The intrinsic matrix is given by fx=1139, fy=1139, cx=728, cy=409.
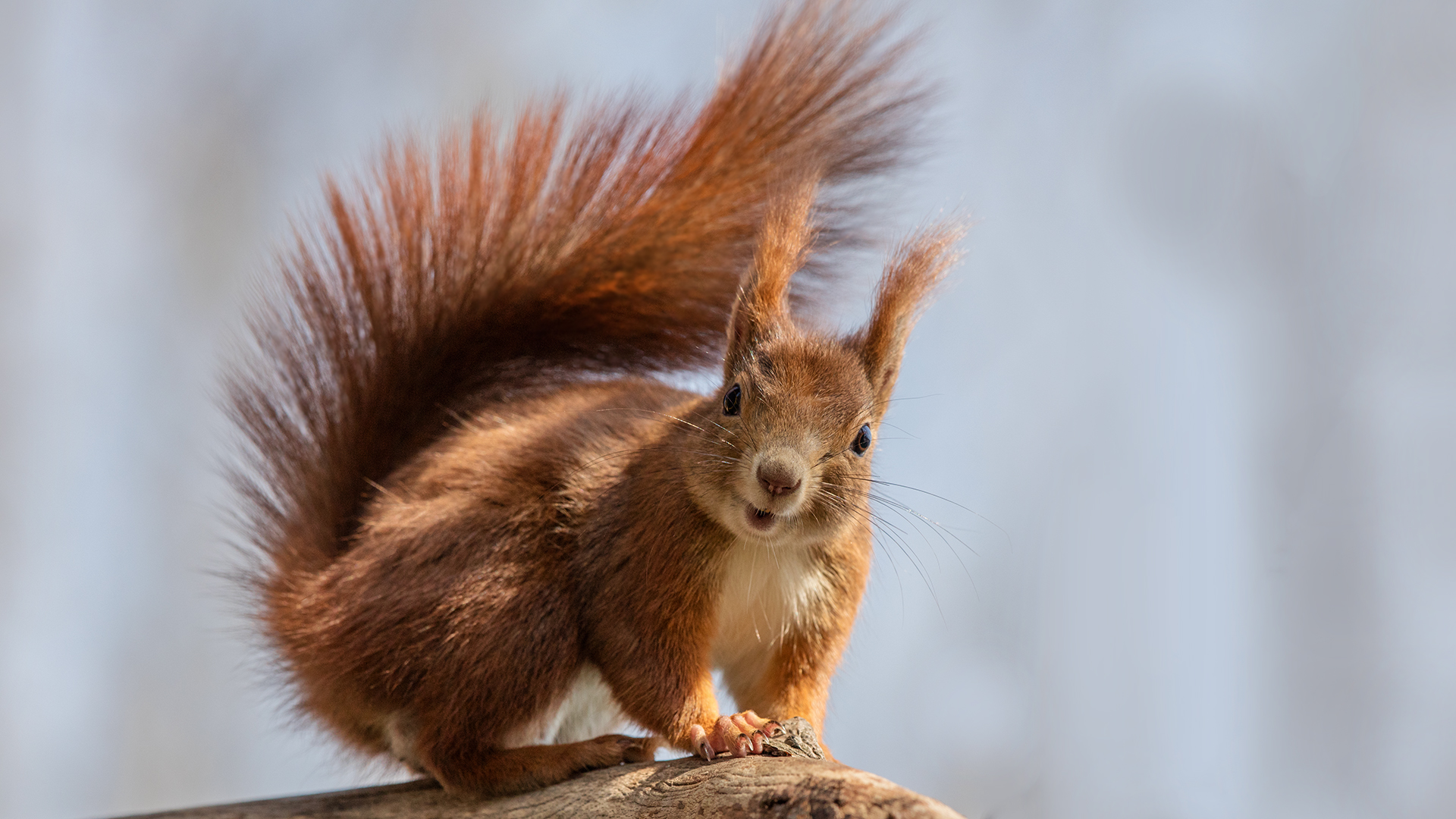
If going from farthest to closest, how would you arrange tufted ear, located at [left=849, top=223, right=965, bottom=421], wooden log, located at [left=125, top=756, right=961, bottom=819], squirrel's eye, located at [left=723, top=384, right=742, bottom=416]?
1. tufted ear, located at [left=849, top=223, right=965, bottom=421]
2. squirrel's eye, located at [left=723, top=384, right=742, bottom=416]
3. wooden log, located at [left=125, top=756, right=961, bottom=819]

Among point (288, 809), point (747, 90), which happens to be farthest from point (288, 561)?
point (747, 90)

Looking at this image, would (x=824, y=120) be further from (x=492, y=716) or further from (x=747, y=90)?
(x=492, y=716)

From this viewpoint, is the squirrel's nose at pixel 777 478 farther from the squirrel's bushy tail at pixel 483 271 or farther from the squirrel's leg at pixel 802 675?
the squirrel's bushy tail at pixel 483 271

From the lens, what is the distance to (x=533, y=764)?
1741 millimetres

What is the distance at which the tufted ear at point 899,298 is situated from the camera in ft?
5.97

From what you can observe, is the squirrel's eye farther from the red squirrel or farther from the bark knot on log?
the bark knot on log

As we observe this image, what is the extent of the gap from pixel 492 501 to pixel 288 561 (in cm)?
47

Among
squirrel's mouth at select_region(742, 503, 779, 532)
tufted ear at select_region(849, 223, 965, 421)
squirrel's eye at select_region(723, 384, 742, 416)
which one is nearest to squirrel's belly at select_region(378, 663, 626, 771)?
squirrel's mouth at select_region(742, 503, 779, 532)

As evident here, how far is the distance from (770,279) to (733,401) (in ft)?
0.73

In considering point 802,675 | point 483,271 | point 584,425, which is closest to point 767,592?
point 802,675

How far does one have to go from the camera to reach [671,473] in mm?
1793

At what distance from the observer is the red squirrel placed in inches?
68.2

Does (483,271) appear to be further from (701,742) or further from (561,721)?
(701,742)

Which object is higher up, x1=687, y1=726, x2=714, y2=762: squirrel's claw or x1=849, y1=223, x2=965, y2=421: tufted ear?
x1=849, y1=223, x2=965, y2=421: tufted ear
